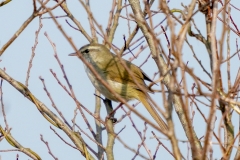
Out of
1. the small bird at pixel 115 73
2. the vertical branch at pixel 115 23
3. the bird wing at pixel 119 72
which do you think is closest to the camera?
the vertical branch at pixel 115 23

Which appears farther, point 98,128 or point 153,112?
point 153,112

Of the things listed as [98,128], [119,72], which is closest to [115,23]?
[98,128]

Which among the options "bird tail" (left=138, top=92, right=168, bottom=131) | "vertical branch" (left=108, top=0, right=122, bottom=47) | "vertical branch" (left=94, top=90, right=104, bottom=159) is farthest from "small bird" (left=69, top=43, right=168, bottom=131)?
"vertical branch" (left=94, top=90, right=104, bottom=159)

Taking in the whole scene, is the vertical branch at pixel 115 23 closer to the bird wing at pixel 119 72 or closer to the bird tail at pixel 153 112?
the bird tail at pixel 153 112

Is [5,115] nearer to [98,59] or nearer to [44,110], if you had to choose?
[44,110]

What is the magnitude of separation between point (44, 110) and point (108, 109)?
55.2 inches

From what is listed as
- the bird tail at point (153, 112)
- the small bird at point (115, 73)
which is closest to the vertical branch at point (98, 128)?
the bird tail at point (153, 112)

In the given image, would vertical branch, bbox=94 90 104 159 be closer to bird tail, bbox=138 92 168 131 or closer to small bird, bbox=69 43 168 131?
bird tail, bbox=138 92 168 131

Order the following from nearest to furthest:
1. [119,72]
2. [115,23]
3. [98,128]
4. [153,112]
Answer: [98,128] < [115,23] < [153,112] < [119,72]

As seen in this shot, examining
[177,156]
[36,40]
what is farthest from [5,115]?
[177,156]

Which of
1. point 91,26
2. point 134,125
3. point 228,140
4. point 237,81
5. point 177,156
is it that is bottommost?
point 177,156

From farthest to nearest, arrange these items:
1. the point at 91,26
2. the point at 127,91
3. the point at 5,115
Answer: the point at 127,91 → the point at 91,26 → the point at 5,115

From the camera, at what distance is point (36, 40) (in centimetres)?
455

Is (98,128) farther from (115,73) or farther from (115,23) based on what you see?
(115,73)
